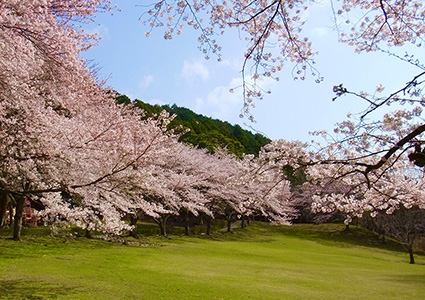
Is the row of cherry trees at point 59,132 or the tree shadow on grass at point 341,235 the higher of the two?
the row of cherry trees at point 59,132

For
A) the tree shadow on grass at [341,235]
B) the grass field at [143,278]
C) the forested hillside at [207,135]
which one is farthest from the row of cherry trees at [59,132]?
the tree shadow on grass at [341,235]

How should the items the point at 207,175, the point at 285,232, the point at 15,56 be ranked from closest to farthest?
the point at 15,56 → the point at 207,175 → the point at 285,232

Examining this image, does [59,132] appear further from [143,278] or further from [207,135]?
[207,135]

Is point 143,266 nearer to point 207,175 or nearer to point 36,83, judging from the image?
point 36,83

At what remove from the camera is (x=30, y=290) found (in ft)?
20.0

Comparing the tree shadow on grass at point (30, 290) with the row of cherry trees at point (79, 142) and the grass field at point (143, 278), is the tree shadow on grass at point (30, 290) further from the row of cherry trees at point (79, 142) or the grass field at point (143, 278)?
the row of cherry trees at point (79, 142)

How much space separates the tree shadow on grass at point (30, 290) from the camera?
5.68 meters

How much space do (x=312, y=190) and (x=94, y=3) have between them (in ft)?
105

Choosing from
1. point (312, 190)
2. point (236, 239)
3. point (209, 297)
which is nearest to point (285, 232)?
point (312, 190)

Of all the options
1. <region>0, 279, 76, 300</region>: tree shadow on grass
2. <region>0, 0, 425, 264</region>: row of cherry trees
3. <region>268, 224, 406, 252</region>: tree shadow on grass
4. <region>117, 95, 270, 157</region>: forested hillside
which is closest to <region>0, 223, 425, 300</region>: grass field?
<region>0, 279, 76, 300</region>: tree shadow on grass

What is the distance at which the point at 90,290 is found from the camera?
6539 mm

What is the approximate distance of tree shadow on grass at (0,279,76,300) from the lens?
5680 millimetres

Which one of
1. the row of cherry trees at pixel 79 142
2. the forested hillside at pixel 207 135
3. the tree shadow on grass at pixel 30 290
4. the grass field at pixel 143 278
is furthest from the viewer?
the forested hillside at pixel 207 135

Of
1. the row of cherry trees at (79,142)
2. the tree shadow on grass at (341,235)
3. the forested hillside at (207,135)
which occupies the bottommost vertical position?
the tree shadow on grass at (341,235)
